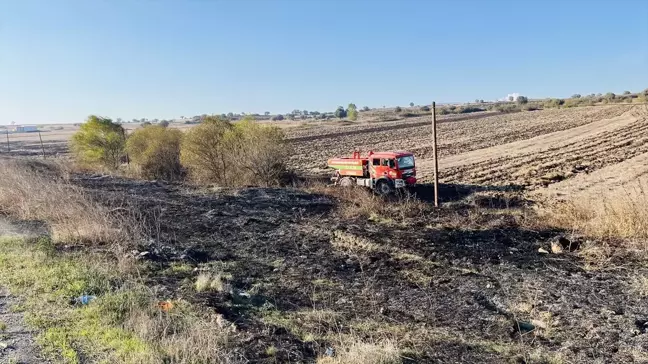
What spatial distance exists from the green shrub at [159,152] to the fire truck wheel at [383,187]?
42.5ft

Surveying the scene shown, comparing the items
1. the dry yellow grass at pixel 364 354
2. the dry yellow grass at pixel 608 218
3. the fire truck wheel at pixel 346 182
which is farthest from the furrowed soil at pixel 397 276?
the fire truck wheel at pixel 346 182

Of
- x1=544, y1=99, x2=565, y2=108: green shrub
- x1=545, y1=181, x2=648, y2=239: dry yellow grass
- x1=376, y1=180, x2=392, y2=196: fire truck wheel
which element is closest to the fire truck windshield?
x1=376, y1=180, x2=392, y2=196: fire truck wheel

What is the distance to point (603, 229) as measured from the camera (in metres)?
10.5

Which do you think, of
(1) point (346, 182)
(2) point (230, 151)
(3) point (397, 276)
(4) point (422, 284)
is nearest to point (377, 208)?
(1) point (346, 182)

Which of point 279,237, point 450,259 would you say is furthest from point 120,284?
point 450,259

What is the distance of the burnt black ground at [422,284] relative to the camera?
5.95m

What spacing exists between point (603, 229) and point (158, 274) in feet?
31.4

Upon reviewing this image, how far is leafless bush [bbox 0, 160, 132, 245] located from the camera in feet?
33.4

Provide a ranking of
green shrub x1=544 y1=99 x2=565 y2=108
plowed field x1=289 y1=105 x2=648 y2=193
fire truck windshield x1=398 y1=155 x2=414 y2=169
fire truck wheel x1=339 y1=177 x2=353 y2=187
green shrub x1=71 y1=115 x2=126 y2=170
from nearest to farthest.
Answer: fire truck windshield x1=398 y1=155 x2=414 y2=169, fire truck wheel x1=339 y1=177 x2=353 y2=187, plowed field x1=289 y1=105 x2=648 y2=193, green shrub x1=71 y1=115 x2=126 y2=170, green shrub x1=544 y1=99 x2=565 y2=108

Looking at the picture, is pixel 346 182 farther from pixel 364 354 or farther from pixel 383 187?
pixel 364 354

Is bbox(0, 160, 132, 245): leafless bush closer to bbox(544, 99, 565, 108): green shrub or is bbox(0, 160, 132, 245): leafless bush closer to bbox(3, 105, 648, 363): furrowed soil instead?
bbox(3, 105, 648, 363): furrowed soil

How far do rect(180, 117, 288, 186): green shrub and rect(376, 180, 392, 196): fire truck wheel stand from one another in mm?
5535

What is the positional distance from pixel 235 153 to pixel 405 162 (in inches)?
336

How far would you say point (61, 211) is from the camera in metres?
11.4
